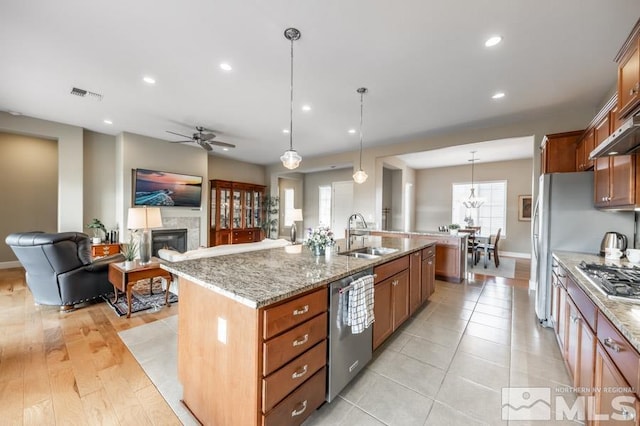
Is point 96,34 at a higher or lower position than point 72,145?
higher

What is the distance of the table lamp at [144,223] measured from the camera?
3363mm

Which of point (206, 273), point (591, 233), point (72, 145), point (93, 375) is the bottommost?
point (93, 375)

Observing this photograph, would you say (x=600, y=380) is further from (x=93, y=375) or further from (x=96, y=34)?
(x=96, y=34)

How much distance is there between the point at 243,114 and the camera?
4398mm

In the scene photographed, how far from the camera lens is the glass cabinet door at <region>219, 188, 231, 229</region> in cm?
731

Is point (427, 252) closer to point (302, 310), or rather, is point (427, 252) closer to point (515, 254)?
point (302, 310)

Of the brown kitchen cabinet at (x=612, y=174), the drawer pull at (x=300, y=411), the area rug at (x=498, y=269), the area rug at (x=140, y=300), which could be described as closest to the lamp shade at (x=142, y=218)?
the area rug at (x=140, y=300)

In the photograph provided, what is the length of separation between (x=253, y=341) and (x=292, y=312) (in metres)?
0.25

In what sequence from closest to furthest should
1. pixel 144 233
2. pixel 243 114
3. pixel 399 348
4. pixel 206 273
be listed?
pixel 206 273 → pixel 399 348 → pixel 144 233 → pixel 243 114

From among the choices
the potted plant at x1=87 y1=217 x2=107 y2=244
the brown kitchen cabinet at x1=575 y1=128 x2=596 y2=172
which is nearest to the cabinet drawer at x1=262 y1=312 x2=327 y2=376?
the brown kitchen cabinet at x1=575 y1=128 x2=596 y2=172

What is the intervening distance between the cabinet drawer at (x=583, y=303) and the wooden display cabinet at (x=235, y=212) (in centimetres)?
716

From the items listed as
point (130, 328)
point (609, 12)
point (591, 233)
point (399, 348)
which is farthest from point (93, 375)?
point (609, 12)

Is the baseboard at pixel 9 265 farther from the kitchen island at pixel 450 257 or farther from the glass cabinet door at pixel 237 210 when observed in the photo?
the kitchen island at pixel 450 257

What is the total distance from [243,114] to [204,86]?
1.02 meters
